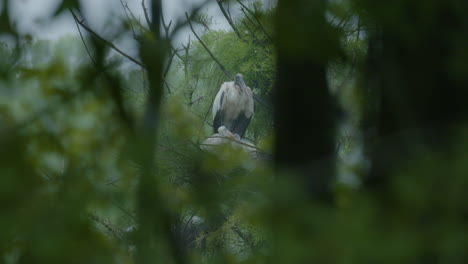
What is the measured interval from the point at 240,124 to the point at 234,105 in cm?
27

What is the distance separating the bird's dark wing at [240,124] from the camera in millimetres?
3468

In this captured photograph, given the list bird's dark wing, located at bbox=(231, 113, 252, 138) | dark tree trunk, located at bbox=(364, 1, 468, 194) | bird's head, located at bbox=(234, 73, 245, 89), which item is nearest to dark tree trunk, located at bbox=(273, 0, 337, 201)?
dark tree trunk, located at bbox=(364, 1, 468, 194)

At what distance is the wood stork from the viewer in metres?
3.21

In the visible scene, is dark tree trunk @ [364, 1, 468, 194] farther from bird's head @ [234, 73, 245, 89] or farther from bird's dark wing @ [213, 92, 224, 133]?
bird's dark wing @ [213, 92, 224, 133]

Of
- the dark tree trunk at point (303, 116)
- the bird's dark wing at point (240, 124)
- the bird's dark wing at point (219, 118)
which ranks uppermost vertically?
the bird's dark wing at point (240, 124)

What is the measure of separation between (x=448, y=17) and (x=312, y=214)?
19 centimetres

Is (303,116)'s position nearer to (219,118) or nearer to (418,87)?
(418,87)

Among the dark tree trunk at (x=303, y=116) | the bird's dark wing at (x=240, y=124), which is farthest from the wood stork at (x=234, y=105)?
the dark tree trunk at (x=303, y=116)

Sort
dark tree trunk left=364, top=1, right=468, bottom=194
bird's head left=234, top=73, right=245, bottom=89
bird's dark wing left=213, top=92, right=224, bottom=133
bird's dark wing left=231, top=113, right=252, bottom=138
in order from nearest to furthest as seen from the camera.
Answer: dark tree trunk left=364, top=1, right=468, bottom=194 → bird's head left=234, top=73, right=245, bottom=89 → bird's dark wing left=213, top=92, right=224, bottom=133 → bird's dark wing left=231, top=113, right=252, bottom=138

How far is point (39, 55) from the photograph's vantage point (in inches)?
18.9

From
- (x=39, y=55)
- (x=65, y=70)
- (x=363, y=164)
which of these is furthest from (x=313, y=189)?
(x=39, y=55)

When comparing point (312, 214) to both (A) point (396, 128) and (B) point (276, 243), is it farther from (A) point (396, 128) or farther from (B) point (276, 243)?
(A) point (396, 128)

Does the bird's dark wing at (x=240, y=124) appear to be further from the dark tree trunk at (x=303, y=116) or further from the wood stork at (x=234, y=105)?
the dark tree trunk at (x=303, y=116)

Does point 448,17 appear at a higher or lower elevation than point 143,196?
higher
